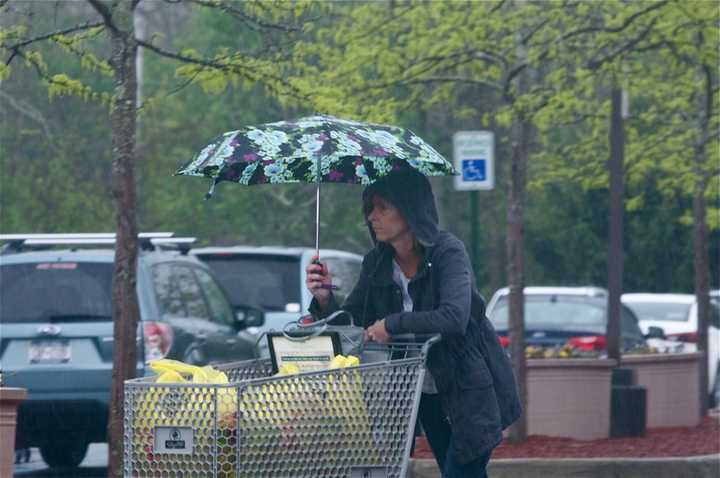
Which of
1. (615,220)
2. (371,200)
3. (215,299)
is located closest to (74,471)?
(215,299)

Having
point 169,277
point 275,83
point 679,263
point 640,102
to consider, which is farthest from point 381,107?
point 679,263

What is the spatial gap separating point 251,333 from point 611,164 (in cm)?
343

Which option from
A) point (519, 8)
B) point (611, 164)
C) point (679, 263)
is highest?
point (519, 8)

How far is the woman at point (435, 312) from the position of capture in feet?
18.1

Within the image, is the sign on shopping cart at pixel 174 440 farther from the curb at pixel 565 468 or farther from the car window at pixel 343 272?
the car window at pixel 343 272

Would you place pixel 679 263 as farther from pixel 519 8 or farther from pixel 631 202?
pixel 519 8

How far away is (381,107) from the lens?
1157 cm

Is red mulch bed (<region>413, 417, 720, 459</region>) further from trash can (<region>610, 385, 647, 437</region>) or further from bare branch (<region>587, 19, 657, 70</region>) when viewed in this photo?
bare branch (<region>587, 19, 657, 70</region>)

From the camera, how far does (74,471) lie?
1238 centimetres

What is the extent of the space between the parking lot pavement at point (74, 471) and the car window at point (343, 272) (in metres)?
2.68

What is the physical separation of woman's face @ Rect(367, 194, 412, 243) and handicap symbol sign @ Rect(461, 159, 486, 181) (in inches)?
295

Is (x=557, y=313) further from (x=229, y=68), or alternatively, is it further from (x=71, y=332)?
(x=229, y=68)

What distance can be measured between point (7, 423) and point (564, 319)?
1064 cm

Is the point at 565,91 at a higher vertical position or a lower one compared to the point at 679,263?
higher
